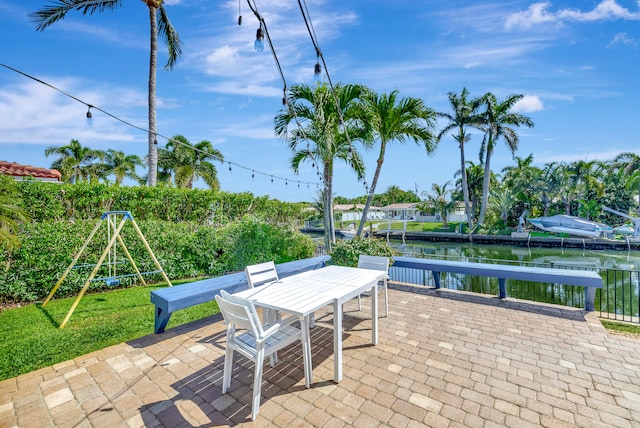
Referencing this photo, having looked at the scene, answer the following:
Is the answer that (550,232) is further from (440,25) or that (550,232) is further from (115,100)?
(115,100)

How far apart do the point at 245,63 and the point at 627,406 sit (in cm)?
586

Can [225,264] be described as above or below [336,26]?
below

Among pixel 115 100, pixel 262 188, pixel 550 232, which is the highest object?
pixel 115 100

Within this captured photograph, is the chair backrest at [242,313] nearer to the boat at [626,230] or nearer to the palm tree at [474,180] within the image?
the boat at [626,230]

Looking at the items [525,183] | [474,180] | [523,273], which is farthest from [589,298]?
[474,180]

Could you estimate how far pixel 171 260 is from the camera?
6.88 m

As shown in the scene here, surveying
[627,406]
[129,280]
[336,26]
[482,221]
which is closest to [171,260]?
[129,280]

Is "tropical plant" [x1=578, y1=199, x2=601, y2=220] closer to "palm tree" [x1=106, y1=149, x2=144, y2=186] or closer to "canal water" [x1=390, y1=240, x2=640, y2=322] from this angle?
"canal water" [x1=390, y1=240, x2=640, y2=322]

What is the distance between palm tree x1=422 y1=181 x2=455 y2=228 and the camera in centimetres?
3378

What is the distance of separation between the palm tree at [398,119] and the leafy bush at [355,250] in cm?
156

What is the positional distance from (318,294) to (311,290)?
0.65ft

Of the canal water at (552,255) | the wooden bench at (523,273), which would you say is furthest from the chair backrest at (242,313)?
the canal water at (552,255)

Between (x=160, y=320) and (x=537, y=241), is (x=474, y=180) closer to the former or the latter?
(x=537, y=241)

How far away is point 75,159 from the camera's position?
25.3 meters
